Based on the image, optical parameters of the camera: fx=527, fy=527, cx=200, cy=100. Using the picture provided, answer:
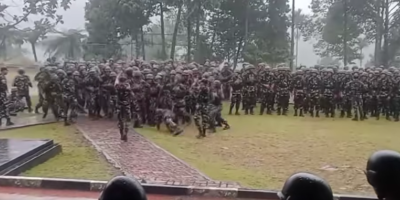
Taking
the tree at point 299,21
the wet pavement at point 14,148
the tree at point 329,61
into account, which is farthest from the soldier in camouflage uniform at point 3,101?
the tree at point 299,21

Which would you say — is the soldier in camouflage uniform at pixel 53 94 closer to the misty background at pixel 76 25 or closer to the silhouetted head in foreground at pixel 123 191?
the misty background at pixel 76 25

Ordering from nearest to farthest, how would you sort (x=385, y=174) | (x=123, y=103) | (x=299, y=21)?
(x=385, y=174), (x=123, y=103), (x=299, y=21)

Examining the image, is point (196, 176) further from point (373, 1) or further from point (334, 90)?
point (373, 1)

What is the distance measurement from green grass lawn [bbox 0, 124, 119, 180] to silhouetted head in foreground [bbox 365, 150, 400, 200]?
2404mm

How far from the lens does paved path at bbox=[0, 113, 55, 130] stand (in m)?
5.87

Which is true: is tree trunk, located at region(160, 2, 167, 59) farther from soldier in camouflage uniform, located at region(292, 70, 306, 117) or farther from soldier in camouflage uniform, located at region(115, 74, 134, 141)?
soldier in camouflage uniform, located at region(115, 74, 134, 141)

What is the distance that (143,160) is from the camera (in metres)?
4.23

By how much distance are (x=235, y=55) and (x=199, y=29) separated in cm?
88

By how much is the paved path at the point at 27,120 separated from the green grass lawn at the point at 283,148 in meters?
1.34

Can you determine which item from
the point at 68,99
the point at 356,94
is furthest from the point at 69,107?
the point at 356,94

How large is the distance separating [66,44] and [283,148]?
17.6 feet

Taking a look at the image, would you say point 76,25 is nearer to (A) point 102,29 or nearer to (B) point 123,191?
(A) point 102,29

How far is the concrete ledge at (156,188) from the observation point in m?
2.93

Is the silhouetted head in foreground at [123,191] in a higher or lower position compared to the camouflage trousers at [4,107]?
higher
